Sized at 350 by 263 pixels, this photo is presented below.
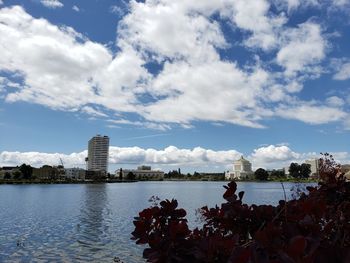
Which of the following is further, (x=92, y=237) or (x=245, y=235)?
(x=92, y=237)

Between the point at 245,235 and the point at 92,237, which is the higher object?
the point at 245,235

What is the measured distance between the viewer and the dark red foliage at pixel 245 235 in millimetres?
2033

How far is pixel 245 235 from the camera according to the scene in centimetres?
367

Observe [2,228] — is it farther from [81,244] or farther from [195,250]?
[195,250]

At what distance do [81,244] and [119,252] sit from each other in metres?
4.89

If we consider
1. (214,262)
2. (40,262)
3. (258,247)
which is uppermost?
(258,247)

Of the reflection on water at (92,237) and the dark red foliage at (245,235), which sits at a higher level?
the dark red foliage at (245,235)

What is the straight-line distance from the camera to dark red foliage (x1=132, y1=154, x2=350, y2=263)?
203 cm

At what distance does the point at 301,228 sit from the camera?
8.78 feet

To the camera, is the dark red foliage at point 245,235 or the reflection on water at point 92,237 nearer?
the dark red foliage at point 245,235

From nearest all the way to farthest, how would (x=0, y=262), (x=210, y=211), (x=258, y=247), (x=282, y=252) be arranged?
(x=282, y=252)
(x=258, y=247)
(x=210, y=211)
(x=0, y=262)

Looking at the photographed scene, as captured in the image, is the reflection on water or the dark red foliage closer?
the dark red foliage

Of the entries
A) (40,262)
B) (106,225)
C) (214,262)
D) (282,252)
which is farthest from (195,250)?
(106,225)

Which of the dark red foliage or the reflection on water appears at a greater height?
the dark red foliage
